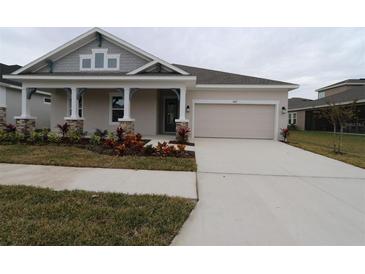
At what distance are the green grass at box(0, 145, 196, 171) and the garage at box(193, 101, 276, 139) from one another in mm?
7531

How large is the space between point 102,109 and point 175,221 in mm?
12550

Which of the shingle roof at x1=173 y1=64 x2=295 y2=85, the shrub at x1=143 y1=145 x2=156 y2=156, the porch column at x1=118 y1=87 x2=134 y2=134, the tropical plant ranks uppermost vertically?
the shingle roof at x1=173 y1=64 x2=295 y2=85

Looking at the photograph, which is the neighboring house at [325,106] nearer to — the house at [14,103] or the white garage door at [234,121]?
the white garage door at [234,121]

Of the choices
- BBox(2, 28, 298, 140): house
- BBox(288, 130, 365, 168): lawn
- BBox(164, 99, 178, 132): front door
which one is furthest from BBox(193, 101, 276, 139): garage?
BBox(288, 130, 365, 168): lawn

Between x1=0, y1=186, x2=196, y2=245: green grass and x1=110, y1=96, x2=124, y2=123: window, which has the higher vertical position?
x1=110, y1=96, x2=124, y2=123: window

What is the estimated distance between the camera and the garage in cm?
1447

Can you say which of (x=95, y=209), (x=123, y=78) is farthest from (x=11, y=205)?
(x=123, y=78)

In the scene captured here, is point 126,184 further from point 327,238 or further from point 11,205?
point 327,238

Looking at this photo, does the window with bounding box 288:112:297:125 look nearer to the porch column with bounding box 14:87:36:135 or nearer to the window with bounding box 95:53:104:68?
the window with bounding box 95:53:104:68

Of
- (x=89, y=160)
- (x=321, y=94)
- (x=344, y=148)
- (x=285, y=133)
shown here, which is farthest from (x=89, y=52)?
(x=321, y=94)

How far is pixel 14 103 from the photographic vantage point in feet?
55.2

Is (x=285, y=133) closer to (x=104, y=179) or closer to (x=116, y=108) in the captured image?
(x=116, y=108)

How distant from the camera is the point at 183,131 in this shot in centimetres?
1060

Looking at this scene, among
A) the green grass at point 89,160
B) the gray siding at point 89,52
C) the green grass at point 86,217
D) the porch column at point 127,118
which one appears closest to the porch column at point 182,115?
the porch column at point 127,118
